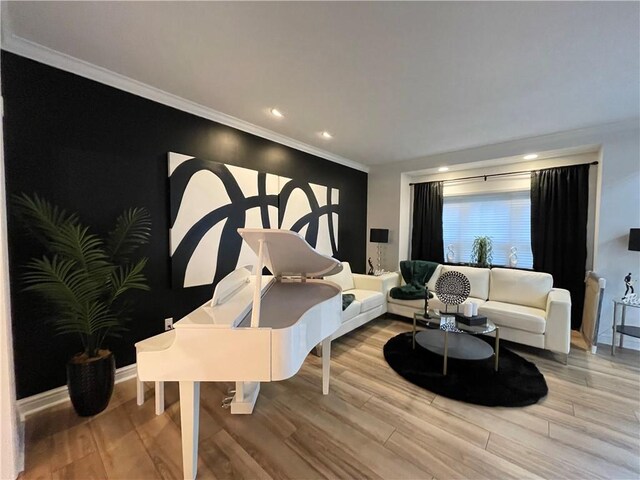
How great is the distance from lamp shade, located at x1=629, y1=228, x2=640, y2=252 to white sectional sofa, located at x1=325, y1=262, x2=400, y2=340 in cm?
255

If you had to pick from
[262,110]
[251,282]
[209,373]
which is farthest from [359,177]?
[209,373]

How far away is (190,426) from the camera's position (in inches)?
52.1

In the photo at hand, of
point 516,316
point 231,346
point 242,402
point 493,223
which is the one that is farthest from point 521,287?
point 231,346

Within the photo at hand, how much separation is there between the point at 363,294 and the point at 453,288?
1135 mm

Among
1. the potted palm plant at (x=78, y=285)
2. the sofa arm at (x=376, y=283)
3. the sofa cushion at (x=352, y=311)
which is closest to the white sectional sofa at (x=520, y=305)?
the sofa arm at (x=376, y=283)

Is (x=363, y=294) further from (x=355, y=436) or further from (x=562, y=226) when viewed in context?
(x=562, y=226)

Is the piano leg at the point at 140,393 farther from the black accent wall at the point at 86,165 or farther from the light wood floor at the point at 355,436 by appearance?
the black accent wall at the point at 86,165

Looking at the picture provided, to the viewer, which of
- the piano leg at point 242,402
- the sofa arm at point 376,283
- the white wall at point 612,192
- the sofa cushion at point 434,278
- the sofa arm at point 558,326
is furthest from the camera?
the sofa cushion at point 434,278

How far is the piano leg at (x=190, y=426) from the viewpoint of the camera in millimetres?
1293

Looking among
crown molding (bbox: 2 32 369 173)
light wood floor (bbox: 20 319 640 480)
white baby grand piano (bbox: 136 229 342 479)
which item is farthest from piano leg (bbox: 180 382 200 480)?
crown molding (bbox: 2 32 369 173)

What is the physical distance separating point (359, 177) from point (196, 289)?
3401 millimetres

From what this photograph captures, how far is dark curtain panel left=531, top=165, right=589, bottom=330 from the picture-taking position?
3.41 meters

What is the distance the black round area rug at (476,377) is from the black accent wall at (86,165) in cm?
220

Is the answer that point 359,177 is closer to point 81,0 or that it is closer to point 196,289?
point 196,289
